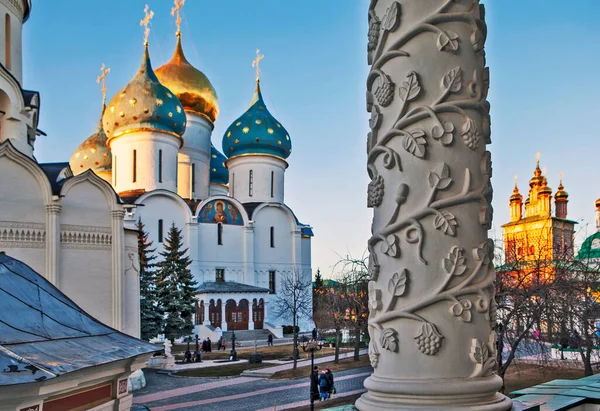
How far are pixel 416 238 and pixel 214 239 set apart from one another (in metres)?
36.0

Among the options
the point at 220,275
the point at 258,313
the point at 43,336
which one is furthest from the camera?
the point at 220,275

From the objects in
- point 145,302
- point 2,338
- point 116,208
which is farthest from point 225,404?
point 2,338

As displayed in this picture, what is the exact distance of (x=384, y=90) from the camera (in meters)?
3.50

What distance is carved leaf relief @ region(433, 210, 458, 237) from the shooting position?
10.9 feet

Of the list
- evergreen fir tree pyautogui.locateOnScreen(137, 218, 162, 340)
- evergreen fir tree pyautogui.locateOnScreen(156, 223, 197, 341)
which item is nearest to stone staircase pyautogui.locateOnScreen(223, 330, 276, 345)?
evergreen fir tree pyautogui.locateOnScreen(156, 223, 197, 341)

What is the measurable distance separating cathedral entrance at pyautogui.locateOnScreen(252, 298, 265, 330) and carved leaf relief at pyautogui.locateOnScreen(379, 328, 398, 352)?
1400 inches

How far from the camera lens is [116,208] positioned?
17562mm

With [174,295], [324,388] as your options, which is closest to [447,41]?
[324,388]

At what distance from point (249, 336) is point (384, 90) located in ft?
113

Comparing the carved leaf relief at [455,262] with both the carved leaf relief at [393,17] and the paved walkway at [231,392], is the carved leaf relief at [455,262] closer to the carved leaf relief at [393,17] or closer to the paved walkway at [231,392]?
the carved leaf relief at [393,17]

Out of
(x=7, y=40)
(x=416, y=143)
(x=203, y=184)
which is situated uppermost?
(x=7, y=40)

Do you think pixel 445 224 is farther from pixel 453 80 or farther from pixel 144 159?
pixel 144 159

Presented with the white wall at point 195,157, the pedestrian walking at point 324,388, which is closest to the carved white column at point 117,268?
the pedestrian walking at point 324,388

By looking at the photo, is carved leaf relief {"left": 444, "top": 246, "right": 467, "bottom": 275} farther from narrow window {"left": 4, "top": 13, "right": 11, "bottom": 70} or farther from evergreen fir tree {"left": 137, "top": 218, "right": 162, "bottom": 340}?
evergreen fir tree {"left": 137, "top": 218, "right": 162, "bottom": 340}
